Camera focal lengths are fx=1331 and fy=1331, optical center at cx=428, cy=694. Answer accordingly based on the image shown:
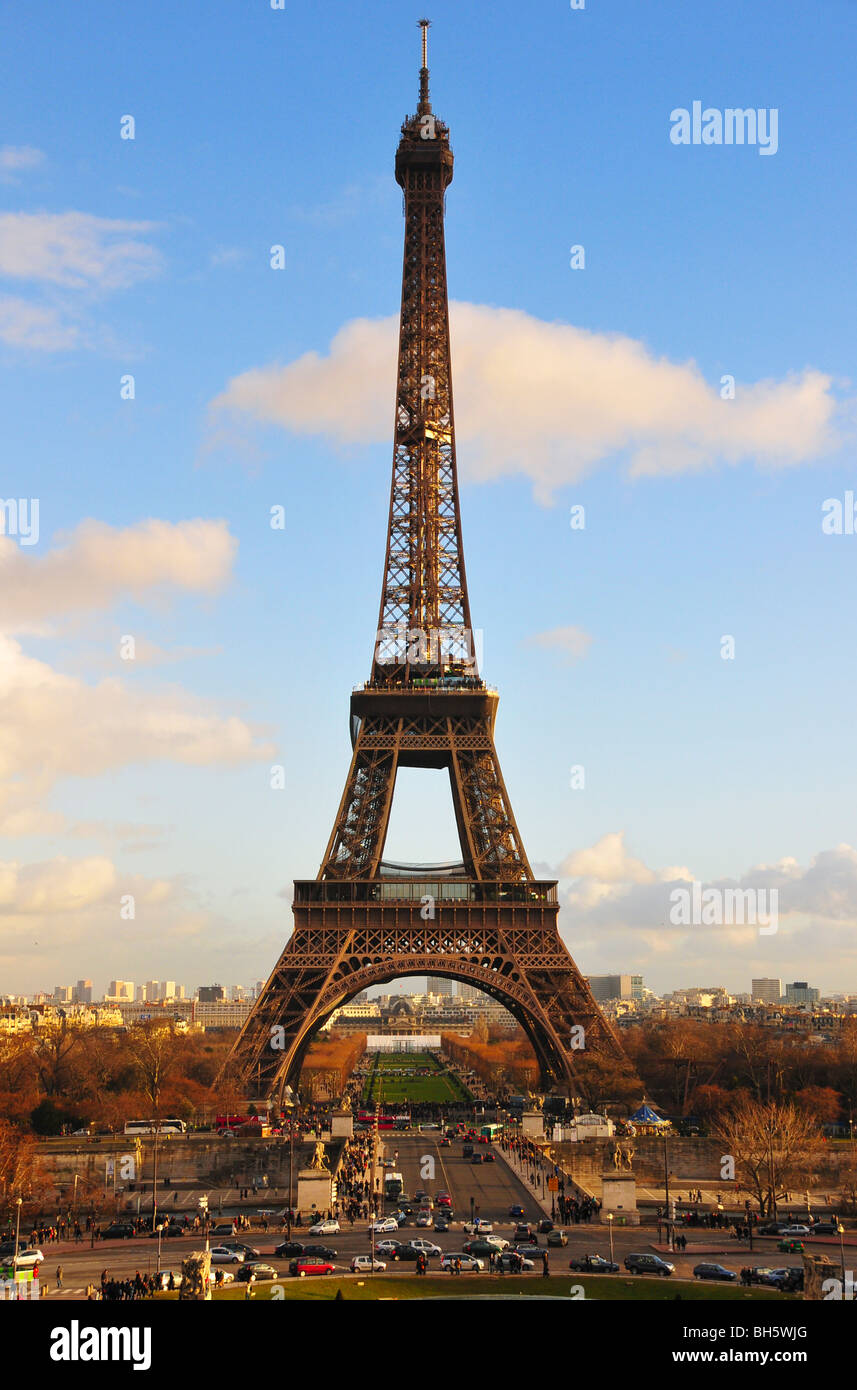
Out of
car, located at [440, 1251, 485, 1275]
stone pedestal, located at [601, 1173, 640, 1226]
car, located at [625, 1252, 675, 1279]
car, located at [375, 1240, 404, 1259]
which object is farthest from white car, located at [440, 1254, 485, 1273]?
stone pedestal, located at [601, 1173, 640, 1226]

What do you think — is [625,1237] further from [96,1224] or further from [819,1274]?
[96,1224]

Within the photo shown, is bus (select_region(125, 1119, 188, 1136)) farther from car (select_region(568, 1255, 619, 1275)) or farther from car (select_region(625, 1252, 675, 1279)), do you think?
car (select_region(625, 1252, 675, 1279))

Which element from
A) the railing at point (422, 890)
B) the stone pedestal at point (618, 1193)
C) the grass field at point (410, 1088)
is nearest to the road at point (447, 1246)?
the stone pedestal at point (618, 1193)

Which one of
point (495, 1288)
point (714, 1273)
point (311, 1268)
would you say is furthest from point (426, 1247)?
point (714, 1273)

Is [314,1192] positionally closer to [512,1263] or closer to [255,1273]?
[255,1273]

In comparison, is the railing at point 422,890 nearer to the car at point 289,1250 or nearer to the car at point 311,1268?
the car at point 289,1250

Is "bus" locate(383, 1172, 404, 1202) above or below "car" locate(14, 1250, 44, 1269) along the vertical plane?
below

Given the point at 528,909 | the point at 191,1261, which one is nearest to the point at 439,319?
the point at 528,909
